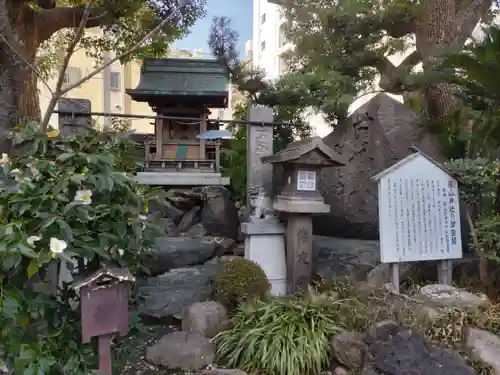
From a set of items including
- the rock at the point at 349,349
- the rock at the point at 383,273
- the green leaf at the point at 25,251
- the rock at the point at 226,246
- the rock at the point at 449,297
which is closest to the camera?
the green leaf at the point at 25,251

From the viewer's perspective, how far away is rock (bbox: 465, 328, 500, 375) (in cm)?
315

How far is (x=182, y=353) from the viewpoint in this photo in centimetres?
353

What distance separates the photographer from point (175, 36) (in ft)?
22.2

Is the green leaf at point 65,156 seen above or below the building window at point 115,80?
below

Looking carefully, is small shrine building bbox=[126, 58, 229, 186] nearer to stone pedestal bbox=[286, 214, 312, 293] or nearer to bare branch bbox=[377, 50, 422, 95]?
stone pedestal bbox=[286, 214, 312, 293]

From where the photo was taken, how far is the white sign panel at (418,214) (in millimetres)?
4188

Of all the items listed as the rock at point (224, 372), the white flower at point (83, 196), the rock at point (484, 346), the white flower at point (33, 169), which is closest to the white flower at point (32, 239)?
the white flower at point (83, 196)

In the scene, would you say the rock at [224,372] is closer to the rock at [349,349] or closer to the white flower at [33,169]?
the rock at [349,349]

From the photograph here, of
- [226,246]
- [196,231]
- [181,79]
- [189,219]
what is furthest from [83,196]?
[189,219]

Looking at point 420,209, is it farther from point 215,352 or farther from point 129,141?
point 129,141

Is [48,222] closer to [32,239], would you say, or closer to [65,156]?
[32,239]

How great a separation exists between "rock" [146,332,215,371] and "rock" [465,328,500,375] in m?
2.38

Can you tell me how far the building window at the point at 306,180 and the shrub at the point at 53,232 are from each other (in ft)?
8.32

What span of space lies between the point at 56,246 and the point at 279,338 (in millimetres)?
2312
